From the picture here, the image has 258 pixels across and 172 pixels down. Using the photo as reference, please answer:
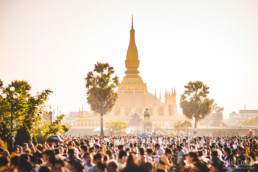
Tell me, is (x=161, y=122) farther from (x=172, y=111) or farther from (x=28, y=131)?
(x=28, y=131)

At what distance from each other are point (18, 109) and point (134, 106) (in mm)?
64670

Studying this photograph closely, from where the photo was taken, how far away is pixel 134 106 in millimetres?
90750

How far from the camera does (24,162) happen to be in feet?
27.6

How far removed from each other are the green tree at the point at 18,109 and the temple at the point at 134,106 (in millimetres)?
51480

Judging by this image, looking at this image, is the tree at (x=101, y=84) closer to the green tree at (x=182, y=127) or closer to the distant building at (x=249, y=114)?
the green tree at (x=182, y=127)

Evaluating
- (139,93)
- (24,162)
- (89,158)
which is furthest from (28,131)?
(139,93)

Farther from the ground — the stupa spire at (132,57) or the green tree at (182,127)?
the stupa spire at (132,57)

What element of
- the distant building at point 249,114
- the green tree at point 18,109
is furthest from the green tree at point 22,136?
the distant building at point 249,114

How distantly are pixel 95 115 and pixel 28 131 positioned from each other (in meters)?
61.4

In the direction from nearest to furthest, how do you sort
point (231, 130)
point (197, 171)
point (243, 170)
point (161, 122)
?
point (197, 171) < point (243, 170) < point (231, 130) < point (161, 122)

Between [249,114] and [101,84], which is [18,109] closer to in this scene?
[101,84]

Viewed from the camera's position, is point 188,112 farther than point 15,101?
Yes

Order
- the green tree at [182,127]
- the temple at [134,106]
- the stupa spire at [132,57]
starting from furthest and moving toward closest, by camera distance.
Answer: the stupa spire at [132,57] < the temple at [134,106] < the green tree at [182,127]

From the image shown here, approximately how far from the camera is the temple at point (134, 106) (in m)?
83.2
